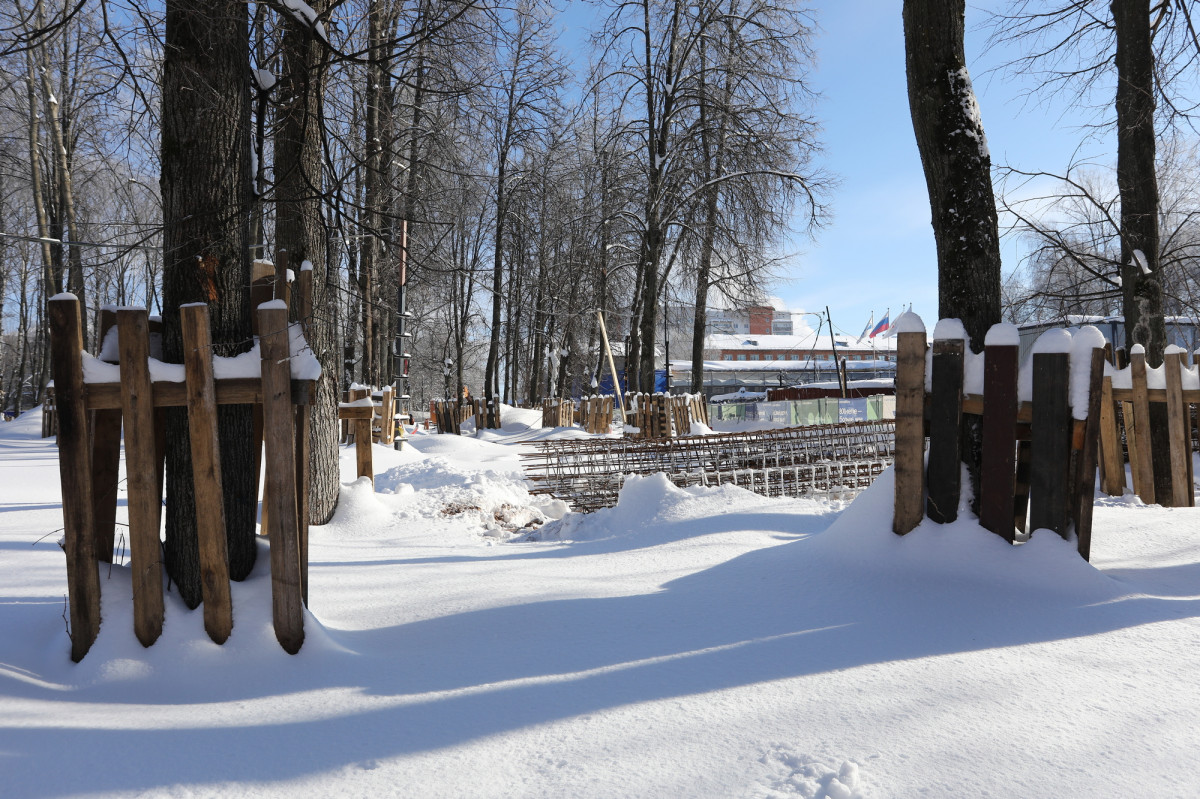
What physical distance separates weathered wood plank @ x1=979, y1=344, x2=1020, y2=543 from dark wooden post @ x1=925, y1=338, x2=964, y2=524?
12 cm

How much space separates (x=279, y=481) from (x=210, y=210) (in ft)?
4.76

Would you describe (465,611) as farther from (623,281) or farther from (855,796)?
(623,281)

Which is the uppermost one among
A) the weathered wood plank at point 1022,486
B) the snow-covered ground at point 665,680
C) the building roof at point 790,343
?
the building roof at point 790,343

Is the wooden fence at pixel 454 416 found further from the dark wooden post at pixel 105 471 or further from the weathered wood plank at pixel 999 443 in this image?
the weathered wood plank at pixel 999 443

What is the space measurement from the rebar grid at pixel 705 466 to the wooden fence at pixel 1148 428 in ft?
6.67

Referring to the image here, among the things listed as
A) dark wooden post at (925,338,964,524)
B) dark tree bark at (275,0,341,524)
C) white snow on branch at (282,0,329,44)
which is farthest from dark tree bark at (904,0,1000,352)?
Result: dark tree bark at (275,0,341,524)

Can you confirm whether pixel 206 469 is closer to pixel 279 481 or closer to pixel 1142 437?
pixel 279 481

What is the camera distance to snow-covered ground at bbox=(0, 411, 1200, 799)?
2027 millimetres

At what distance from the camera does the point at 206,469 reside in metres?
2.84

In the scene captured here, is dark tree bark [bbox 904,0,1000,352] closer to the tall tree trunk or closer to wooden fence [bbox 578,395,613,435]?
the tall tree trunk

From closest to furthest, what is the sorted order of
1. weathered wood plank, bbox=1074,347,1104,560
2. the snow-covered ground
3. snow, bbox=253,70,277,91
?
the snow-covered ground → weathered wood plank, bbox=1074,347,1104,560 → snow, bbox=253,70,277,91

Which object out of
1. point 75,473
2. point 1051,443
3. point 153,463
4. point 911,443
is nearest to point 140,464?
point 153,463

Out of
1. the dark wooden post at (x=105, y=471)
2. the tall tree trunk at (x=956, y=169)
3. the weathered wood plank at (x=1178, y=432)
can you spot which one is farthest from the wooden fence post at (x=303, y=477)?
the weathered wood plank at (x=1178, y=432)

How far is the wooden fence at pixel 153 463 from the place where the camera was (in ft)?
9.25
